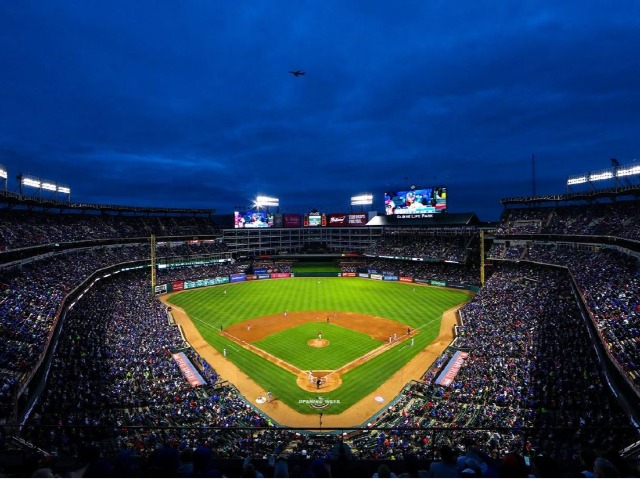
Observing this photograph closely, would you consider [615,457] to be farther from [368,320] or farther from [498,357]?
[368,320]

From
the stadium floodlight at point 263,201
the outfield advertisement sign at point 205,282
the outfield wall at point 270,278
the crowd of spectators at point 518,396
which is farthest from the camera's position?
the stadium floodlight at point 263,201

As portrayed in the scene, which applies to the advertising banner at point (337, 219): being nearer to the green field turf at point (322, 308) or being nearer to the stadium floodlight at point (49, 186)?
the green field turf at point (322, 308)

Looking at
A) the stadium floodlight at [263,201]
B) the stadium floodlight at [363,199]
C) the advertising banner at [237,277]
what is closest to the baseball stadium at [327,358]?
the advertising banner at [237,277]

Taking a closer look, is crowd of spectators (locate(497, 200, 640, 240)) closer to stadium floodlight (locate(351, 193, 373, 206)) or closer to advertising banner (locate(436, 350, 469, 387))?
advertising banner (locate(436, 350, 469, 387))

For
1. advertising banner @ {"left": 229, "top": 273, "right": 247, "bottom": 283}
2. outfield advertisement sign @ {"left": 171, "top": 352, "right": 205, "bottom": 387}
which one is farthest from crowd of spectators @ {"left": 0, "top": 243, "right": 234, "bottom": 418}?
advertising banner @ {"left": 229, "top": 273, "right": 247, "bottom": 283}

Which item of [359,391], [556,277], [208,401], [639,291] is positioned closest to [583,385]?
[639,291]

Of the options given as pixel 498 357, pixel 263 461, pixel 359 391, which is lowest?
pixel 359 391

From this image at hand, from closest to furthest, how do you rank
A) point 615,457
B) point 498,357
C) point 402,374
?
point 615,457 → point 498,357 → point 402,374
